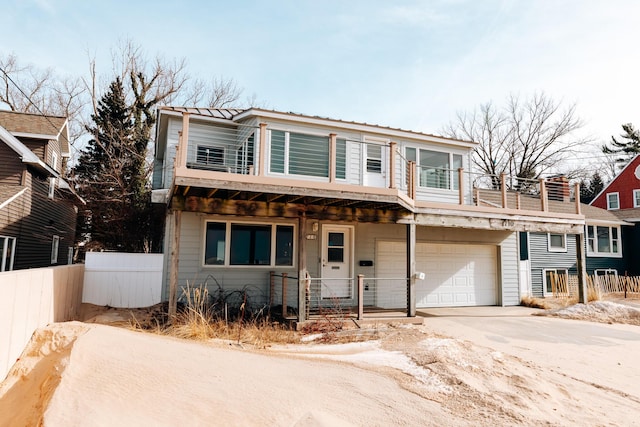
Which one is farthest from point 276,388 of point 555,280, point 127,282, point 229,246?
point 555,280

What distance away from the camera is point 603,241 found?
66.9 ft

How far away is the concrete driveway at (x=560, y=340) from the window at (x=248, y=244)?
4212mm

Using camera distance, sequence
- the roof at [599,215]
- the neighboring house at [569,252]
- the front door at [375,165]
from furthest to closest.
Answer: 1. the roof at [599,215]
2. the neighboring house at [569,252]
3. the front door at [375,165]

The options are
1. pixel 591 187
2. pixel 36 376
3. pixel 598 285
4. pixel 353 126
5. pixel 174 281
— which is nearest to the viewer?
pixel 36 376

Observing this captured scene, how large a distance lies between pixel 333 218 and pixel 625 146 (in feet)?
126

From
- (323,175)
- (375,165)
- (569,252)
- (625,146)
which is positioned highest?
(625,146)

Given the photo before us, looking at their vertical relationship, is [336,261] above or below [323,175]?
below

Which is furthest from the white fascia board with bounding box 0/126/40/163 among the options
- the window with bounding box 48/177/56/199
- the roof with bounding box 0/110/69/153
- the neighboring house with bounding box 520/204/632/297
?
the neighboring house with bounding box 520/204/632/297

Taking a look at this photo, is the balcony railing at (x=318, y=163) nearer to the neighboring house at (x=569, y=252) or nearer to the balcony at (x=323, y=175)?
the balcony at (x=323, y=175)

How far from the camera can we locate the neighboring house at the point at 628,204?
67.9ft

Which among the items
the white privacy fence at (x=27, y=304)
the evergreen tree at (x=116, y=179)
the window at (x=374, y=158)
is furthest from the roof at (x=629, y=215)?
the white privacy fence at (x=27, y=304)

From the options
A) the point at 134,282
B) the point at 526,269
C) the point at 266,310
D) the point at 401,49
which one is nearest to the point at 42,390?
the point at 266,310

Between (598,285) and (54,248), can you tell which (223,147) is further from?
(598,285)

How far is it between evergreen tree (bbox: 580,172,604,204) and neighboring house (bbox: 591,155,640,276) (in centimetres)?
917
